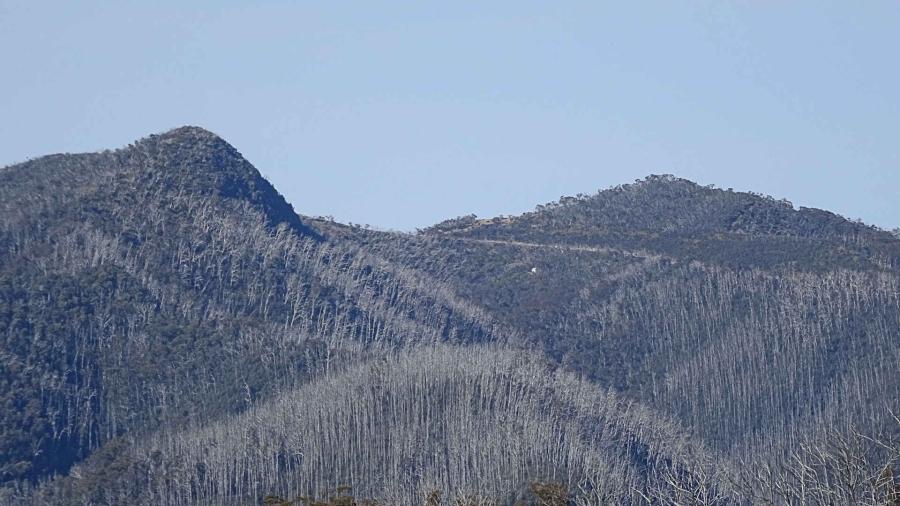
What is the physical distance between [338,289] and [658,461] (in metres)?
35.3

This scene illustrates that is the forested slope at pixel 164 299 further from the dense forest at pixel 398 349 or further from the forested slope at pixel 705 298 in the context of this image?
the forested slope at pixel 705 298

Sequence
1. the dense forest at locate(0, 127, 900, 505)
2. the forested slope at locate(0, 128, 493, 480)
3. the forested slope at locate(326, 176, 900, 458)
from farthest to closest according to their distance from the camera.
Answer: the forested slope at locate(326, 176, 900, 458) → the forested slope at locate(0, 128, 493, 480) → the dense forest at locate(0, 127, 900, 505)

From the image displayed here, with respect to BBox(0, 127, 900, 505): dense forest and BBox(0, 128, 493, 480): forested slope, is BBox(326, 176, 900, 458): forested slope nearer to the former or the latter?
BBox(0, 127, 900, 505): dense forest

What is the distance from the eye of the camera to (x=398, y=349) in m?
103

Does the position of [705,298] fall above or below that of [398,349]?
above

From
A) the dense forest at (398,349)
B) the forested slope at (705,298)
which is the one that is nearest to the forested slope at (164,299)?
the dense forest at (398,349)

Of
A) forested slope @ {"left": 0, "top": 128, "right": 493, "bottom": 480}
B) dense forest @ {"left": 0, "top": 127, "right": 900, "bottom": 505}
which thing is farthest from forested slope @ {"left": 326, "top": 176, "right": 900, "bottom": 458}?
forested slope @ {"left": 0, "top": 128, "right": 493, "bottom": 480}

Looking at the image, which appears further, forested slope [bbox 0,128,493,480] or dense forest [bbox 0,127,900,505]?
forested slope [bbox 0,128,493,480]

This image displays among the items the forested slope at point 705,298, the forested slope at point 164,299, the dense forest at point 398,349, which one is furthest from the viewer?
the forested slope at point 705,298

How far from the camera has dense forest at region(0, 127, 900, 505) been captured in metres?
77.4

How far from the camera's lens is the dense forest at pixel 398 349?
254ft

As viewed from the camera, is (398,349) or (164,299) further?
(398,349)

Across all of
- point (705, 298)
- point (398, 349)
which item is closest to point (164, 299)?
point (398, 349)

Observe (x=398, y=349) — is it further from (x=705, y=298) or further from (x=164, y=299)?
(x=705, y=298)
